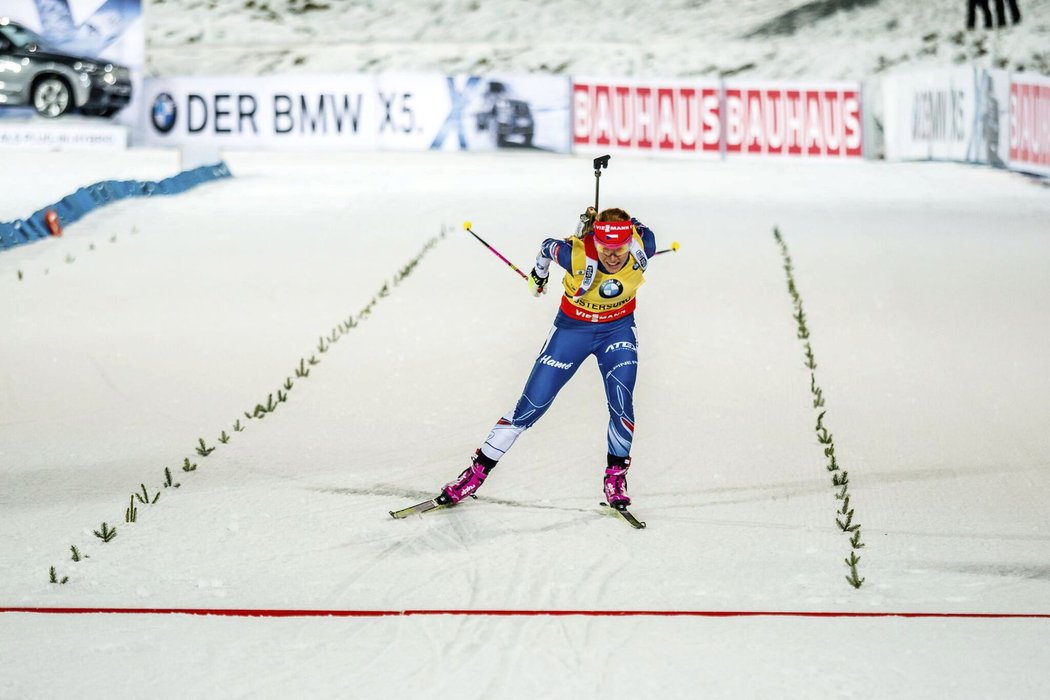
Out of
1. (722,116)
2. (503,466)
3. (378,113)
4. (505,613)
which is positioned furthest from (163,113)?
(505,613)

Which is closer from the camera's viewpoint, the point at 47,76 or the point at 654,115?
the point at 47,76

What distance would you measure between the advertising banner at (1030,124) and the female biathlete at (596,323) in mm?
21791

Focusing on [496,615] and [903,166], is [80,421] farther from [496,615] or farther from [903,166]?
[903,166]

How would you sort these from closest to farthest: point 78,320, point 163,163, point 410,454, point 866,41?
point 410,454, point 78,320, point 163,163, point 866,41

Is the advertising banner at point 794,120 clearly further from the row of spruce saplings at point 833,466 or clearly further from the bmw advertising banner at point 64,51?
the row of spruce saplings at point 833,466

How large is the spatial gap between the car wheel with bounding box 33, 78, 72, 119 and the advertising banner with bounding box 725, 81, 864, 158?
1302 centimetres

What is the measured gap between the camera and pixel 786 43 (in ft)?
159

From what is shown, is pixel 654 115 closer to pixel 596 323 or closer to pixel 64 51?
pixel 64 51

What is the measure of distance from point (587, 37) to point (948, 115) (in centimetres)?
2161

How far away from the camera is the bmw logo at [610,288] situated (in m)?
9.25

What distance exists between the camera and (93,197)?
22.3m

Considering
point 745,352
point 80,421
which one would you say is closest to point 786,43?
point 745,352

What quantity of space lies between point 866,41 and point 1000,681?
42.9 m

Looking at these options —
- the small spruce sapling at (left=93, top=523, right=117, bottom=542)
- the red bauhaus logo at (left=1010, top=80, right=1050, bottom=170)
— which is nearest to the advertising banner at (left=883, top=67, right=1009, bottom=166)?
the red bauhaus logo at (left=1010, top=80, right=1050, bottom=170)
